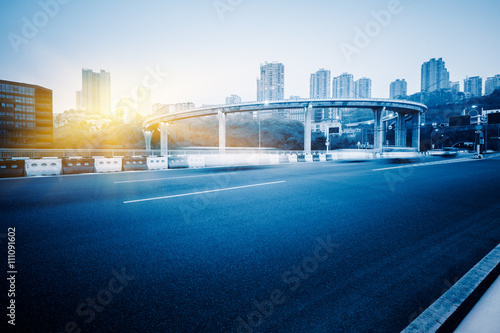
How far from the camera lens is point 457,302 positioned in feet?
7.33

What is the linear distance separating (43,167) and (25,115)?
90.4 meters

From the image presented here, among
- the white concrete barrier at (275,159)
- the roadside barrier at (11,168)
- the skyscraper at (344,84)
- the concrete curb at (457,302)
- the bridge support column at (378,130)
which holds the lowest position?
the concrete curb at (457,302)

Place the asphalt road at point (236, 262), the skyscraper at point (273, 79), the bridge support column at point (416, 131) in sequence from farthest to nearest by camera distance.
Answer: the skyscraper at point (273, 79)
the bridge support column at point (416, 131)
the asphalt road at point (236, 262)

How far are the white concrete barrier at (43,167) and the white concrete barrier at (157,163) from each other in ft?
15.9

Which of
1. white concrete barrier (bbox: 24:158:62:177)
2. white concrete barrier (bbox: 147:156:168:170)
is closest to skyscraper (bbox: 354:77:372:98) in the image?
white concrete barrier (bbox: 147:156:168:170)

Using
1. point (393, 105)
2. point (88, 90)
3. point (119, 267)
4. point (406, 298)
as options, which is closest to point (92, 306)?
point (119, 267)

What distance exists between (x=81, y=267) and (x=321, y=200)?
535 centimetres

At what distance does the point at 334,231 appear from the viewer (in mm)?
4211

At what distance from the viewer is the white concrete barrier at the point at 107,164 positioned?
46.7 ft

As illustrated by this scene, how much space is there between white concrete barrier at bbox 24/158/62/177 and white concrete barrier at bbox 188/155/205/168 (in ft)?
26.0

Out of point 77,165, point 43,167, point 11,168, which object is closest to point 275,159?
point 77,165

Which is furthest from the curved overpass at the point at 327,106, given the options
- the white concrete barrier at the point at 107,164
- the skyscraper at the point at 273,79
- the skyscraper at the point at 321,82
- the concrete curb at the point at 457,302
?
the skyscraper at the point at 273,79

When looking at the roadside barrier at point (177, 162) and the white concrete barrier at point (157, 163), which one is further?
the roadside barrier at point (177, 162)

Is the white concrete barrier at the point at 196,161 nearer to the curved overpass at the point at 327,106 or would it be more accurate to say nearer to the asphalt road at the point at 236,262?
the asphalt road at the point at 236,262
